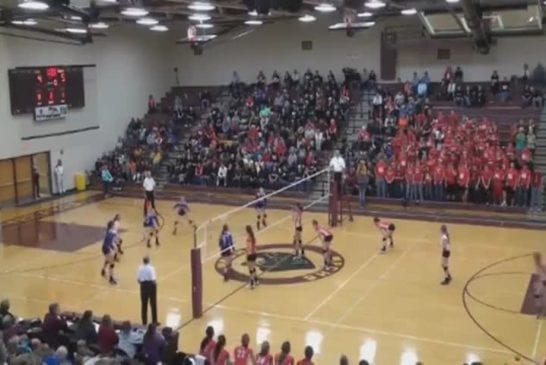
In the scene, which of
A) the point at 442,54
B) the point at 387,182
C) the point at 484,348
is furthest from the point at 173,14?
the point at 484,348

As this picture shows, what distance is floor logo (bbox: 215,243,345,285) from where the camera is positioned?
18.4 metres

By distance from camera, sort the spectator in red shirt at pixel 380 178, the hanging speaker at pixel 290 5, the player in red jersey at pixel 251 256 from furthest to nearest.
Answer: the spectator in red shirt at pixel 380 178
the player in red jersey at pixel 251 256
the hanging speaker at pixel 290 5

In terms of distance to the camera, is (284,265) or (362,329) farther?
(284,265)

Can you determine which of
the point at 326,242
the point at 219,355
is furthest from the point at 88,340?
the point at 326,242

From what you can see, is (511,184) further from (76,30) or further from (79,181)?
(76,30)

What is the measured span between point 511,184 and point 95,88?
20203 millimetres

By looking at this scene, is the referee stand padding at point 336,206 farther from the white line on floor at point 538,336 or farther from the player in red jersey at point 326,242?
the white line on floor at point 538,336

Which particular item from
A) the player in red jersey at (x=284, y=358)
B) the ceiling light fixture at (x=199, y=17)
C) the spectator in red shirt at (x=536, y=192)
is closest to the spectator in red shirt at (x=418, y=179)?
the spectator in red shirt at (x=536, y=192)

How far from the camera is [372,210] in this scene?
26.8 m

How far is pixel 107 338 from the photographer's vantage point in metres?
11.9

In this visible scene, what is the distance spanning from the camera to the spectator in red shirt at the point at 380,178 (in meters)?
27.4

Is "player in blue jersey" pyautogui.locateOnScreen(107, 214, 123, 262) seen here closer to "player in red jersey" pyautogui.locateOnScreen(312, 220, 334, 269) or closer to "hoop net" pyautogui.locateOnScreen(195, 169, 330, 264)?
"hoop net" pyautogui.locateOnScreen(195, 169, 330, 264)

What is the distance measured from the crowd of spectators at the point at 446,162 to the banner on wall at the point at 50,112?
43.2 ft

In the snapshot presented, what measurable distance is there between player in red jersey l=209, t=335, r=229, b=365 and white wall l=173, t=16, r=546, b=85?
2585 centimetres
